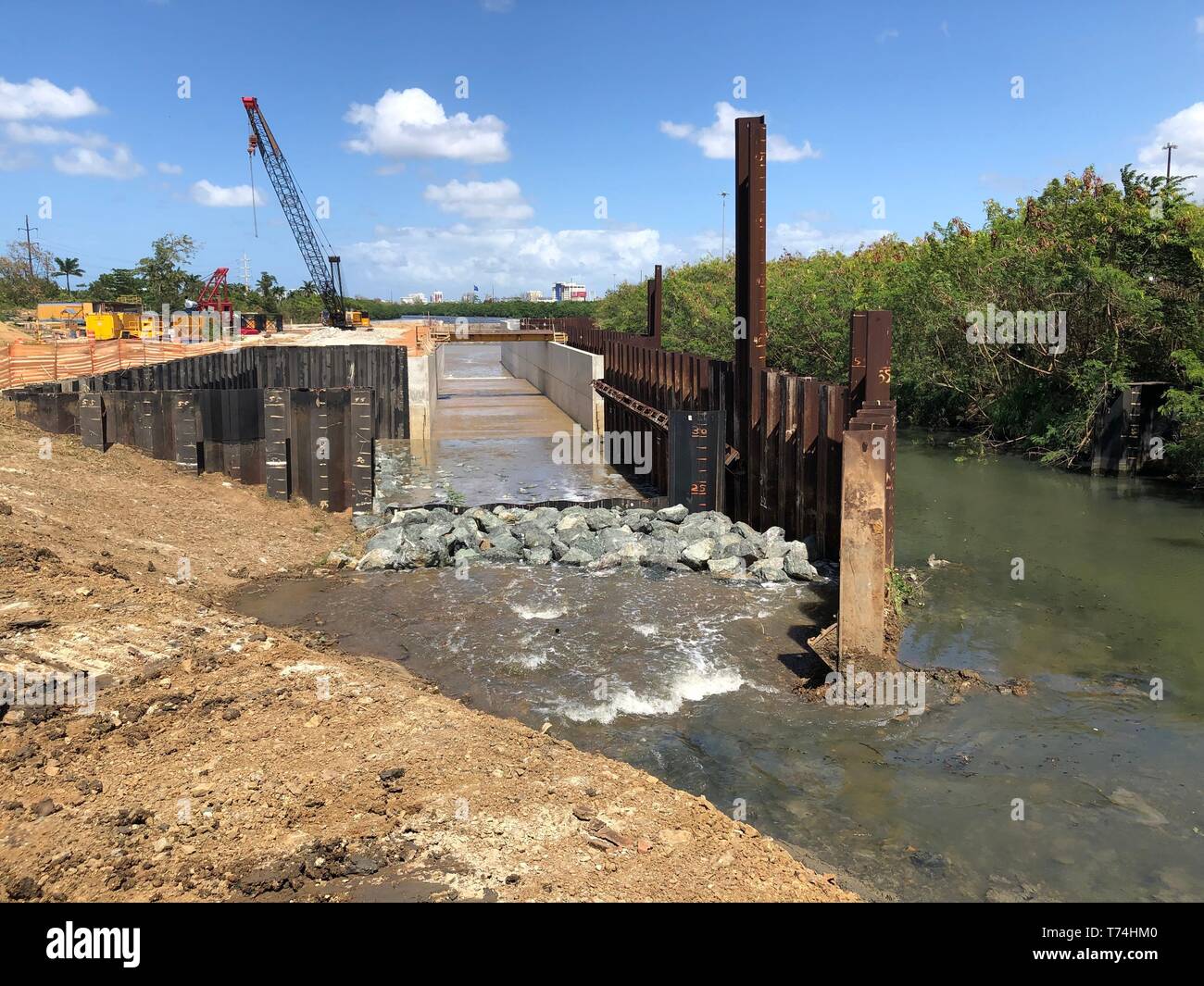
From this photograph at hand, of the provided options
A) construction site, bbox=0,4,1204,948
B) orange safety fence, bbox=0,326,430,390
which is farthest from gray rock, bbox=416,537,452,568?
orange safety fence, bbox=0,326,430,390

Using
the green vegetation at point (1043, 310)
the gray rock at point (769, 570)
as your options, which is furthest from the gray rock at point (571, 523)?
the green vegetation at point (1043, 310)

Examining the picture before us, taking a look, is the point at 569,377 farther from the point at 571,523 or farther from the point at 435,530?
the point at 435,530

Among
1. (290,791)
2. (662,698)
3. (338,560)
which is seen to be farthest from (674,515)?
(290,791)

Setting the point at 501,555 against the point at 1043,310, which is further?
the point at 1043,310

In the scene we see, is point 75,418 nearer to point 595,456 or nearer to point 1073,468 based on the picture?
point 595,456

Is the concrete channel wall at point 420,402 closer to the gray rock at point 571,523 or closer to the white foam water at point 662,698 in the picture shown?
the gray rock at point 571,523

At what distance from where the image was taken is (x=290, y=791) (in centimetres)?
575

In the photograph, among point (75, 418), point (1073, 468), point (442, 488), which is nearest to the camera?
point (75, 418)

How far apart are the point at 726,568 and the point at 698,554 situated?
0.45 meters

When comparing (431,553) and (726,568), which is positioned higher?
(431,553)

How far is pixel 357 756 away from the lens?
6328mm
